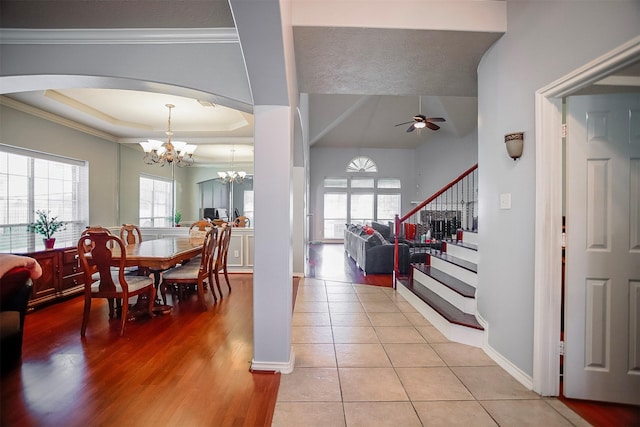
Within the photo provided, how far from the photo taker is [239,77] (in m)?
2.64

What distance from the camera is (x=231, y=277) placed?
577cm

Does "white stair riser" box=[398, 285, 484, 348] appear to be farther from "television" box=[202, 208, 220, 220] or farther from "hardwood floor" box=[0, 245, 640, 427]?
"television" box=[202, 208, 220, 220]

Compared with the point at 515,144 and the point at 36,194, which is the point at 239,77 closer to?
the point at 515,144

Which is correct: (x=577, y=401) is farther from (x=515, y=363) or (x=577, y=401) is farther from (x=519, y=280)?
(x=519, y=280)

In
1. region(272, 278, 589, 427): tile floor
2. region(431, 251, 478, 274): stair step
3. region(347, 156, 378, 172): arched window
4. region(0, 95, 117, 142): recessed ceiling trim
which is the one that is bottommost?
region(272, 278, 589, 427): tile floor

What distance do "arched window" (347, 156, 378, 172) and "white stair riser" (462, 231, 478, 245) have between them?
25.3 ft

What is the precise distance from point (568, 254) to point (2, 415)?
3.52 meters

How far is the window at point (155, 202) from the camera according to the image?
7.04 meters

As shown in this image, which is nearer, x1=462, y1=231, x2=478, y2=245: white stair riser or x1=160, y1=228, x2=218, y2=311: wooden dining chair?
x1=160, y1=228, x2=218, y2=311: wooden dining chair

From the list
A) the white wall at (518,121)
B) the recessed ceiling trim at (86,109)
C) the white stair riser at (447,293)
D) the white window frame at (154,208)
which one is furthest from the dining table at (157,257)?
the white window frame at (154,208)

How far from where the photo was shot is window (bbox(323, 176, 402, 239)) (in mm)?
12203

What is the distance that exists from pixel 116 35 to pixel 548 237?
11.3ft

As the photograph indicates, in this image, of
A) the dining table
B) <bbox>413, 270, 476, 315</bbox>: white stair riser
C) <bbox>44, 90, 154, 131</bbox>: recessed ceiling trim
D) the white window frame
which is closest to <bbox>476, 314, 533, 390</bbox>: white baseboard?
<bbox>413, 270, 476, 315</bbox>: white stair riser

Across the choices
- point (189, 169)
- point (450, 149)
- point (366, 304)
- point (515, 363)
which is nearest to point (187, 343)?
point (366, 304)
